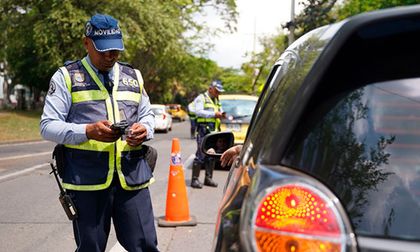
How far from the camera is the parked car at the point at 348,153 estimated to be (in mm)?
1609

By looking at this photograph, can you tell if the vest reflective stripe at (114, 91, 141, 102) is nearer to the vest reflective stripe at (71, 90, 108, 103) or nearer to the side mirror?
the vest reflective stripe at (71, 90, 108, 103)

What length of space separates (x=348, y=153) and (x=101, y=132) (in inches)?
70.0

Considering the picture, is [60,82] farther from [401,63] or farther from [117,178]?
[401,63]

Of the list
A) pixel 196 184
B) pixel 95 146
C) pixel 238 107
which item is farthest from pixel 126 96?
pixel 238 107

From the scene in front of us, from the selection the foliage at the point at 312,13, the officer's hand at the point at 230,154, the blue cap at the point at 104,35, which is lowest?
the officer's hand at the point at 230,154

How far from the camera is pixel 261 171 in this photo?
1745 millimetres

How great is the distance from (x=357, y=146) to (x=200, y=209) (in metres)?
5.76

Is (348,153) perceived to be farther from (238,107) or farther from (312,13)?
(312,13)

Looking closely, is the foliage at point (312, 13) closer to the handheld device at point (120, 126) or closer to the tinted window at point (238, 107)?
the tinted window at point (238, 107)

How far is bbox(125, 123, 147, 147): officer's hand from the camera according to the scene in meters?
3.32

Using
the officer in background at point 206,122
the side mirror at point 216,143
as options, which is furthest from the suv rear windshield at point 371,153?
the officer in background at point 206,122

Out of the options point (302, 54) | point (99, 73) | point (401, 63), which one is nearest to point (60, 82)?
point (99, 73)

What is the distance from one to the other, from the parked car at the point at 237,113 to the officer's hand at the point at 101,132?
873cm

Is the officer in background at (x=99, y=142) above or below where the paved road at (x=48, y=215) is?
above
